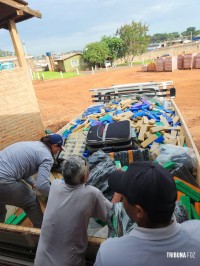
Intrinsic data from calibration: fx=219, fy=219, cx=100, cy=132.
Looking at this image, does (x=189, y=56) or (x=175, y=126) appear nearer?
(x=175, y=126)

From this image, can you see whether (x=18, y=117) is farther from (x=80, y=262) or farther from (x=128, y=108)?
(x=80, y=262)

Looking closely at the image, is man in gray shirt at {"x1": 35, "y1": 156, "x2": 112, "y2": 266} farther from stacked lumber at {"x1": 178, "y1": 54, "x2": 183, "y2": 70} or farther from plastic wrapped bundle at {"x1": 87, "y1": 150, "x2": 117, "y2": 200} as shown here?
stacked lumber at {"x1": 178, "y1": 54, "x2": 183, "y2": 70}

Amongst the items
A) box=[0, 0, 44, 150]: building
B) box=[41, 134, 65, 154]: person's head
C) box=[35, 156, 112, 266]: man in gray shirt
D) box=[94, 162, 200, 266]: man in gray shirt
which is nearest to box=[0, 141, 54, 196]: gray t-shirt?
box=[41, 134, 65, 154]: person's head

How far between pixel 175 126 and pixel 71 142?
2522mm

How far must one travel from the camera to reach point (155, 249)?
1.08 m

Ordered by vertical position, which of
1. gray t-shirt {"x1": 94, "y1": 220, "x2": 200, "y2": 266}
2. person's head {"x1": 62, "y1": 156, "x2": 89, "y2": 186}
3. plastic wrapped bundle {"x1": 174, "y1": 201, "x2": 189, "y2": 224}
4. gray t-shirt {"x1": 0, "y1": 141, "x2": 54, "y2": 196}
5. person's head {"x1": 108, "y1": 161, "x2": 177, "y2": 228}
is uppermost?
person's head {"x1": 108, "y1": 161, "x2": 177, "y2": 228}

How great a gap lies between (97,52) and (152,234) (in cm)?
4865

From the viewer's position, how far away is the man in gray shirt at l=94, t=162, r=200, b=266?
1.09 m

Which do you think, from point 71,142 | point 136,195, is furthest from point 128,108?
point 136,195

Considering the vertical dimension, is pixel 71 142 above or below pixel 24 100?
below

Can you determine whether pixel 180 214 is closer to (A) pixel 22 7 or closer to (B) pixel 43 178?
(B) pixel 43 178

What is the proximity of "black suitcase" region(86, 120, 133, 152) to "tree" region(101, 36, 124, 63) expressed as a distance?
158 ft

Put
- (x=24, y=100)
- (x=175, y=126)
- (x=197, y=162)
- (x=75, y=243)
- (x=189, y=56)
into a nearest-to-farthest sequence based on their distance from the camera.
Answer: (x=75, y=243) < (x=197, y=162) < (x=175, y=126) < (x=24, y=100) < (x=189, y=56)

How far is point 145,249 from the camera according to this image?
1.09 m
